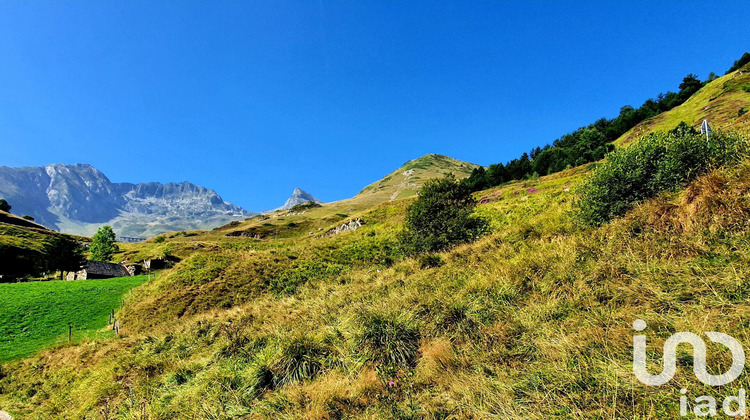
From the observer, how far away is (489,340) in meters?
5.58

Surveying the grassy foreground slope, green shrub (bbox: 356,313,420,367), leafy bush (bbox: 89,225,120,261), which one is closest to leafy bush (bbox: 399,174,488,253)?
the grassy foreground slope

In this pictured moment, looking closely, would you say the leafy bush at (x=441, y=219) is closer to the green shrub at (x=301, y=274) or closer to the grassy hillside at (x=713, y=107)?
the green shrub at (x=301, y=274)

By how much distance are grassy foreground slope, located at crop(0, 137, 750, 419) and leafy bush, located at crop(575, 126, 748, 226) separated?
4.24ft

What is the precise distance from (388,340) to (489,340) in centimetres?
212

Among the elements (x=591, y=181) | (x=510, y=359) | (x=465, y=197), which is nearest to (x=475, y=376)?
(x=510, y=359)

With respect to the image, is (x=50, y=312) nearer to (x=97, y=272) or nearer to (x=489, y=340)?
(x=97, y=272)

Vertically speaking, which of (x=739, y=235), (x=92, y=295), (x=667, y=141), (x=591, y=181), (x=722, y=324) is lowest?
(x=92, y=295)

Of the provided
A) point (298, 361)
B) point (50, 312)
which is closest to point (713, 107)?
point (298, 361)

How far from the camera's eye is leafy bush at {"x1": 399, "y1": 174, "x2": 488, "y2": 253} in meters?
19.1

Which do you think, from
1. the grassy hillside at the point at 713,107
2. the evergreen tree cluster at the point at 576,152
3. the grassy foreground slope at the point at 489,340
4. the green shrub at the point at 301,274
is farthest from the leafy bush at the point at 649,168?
the grassy hillside at the point at 713,107

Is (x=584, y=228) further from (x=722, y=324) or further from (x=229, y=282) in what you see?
(x=229, y=282)

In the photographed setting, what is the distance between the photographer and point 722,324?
3828 mm

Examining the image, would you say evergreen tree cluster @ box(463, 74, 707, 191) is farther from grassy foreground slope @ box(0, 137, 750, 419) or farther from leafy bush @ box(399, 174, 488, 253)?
grassy foreground slope @ box(0, 137, 750, 419)

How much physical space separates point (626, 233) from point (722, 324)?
16.6ft
